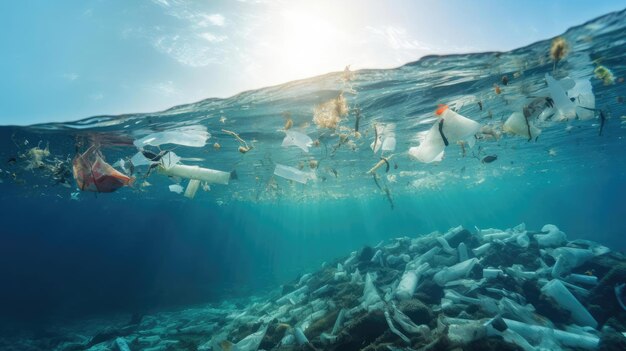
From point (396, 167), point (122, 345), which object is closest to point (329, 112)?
point (396, 167)

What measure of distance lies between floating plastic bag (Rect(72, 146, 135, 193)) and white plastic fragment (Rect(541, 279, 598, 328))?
31.7 ft

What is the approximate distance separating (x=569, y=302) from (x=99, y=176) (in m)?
10.1

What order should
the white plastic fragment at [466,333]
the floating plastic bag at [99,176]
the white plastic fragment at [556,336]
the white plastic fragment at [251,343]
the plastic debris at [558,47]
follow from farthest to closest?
the plastic debris at [558,47], the white plastic fragment at [251,343], the white plastic fragment at [556,336], the white plastic fragment at [466,333], the floating plastic bag at [99,176]

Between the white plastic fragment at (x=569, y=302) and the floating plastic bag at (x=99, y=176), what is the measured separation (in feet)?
31.7

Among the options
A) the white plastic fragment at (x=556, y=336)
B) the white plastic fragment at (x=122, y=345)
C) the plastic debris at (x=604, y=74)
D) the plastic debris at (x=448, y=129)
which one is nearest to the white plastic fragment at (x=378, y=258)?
the white plastic fragment at (x=556, y=336)

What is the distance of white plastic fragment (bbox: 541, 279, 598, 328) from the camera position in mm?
6792

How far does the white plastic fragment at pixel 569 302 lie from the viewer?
6792mm

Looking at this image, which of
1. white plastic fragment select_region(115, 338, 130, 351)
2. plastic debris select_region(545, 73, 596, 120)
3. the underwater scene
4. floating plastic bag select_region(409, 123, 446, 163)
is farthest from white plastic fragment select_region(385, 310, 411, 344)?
white plastic fragment select_region(115, 338, 130, 351)

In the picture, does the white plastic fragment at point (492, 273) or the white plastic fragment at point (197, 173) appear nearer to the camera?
the white plastic fragment at point (197, 173)

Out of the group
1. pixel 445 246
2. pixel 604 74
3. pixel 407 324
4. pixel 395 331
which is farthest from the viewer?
pixel 445 246

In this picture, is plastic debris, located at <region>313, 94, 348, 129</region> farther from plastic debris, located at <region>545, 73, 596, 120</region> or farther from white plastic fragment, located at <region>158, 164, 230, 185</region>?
plastic debris, located at <region>545, 73, 596, 120</region>

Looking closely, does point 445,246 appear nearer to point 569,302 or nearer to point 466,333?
point 569,302

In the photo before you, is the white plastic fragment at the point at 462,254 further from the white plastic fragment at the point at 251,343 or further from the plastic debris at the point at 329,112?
the white plastic fragment at the point at 251,343

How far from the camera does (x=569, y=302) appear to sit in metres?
7.09
